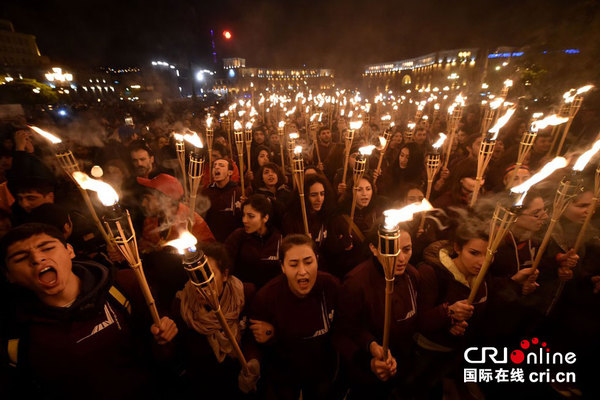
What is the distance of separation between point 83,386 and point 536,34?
73.5ft

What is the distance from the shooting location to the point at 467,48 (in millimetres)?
94688

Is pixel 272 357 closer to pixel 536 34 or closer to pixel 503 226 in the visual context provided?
pixel 503 226

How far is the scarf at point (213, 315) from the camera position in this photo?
2.56 metres

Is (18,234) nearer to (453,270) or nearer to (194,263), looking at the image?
(194,263)

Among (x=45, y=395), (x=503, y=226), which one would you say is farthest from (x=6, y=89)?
(x=503, y=226)

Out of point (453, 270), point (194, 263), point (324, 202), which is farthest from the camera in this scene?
point (324, 202)

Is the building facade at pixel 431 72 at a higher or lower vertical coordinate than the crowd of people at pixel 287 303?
higher

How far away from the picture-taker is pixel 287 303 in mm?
2789

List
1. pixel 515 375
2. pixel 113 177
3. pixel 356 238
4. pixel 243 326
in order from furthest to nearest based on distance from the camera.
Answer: pixel 113 177 → pixel 356 238 → pixel 515 375 → pixel 243 326

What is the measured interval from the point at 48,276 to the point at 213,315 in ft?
4.45

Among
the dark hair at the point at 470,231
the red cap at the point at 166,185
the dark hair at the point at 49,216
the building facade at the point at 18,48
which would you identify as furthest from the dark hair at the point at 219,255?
the building facade at the point at 18,48
